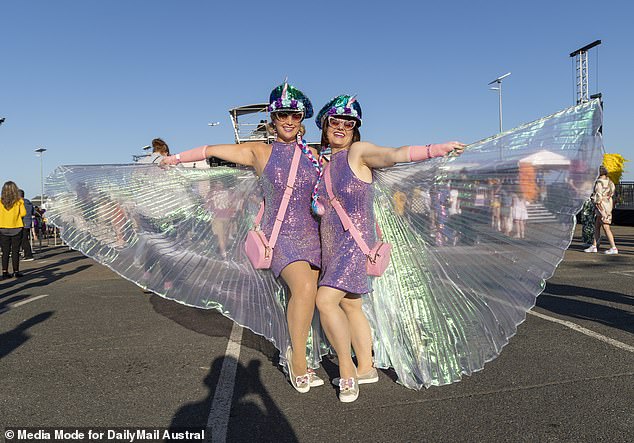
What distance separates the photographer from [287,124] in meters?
3.68

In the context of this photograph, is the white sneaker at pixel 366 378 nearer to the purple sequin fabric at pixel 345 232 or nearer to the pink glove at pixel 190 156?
the purple sequin fabric at pixel 345 232

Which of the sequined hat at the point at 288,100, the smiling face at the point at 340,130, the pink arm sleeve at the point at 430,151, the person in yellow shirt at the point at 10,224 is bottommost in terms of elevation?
the person in yellow shirt at the point at 10,224

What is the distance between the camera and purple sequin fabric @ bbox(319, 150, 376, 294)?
11.5 ft

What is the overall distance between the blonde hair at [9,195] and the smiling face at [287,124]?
8.35m

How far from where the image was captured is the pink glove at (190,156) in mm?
3803

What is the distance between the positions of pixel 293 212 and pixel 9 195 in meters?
8.53

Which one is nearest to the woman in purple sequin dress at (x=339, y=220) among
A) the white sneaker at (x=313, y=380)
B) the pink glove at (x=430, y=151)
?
the pink glove at (x=430, y=151)

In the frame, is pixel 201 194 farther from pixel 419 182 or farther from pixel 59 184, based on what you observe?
pixel 419 182

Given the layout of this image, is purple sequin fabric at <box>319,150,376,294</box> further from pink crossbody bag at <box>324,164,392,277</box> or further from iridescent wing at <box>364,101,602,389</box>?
iridescent wing at <box>364,101,602,389</box>

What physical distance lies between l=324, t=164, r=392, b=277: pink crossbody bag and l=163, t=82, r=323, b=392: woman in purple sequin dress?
0.66 ft

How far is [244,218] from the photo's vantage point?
4.38 meters

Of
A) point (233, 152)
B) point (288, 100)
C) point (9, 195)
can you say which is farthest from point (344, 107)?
point (9, 195)

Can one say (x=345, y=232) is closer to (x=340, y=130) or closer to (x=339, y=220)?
(x=339, y=220)

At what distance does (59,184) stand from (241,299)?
1.71 metres
